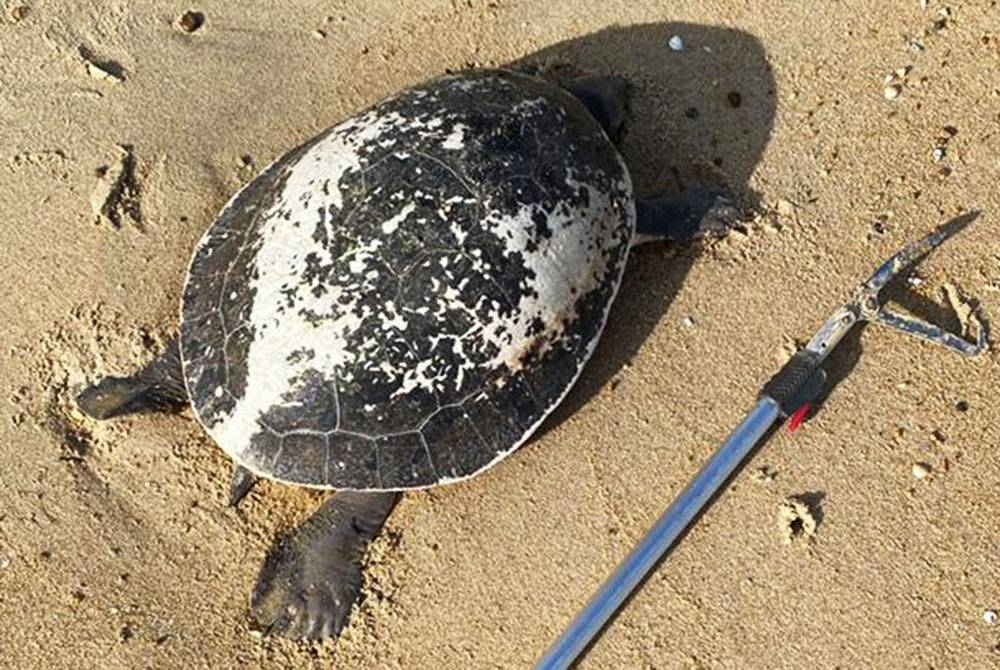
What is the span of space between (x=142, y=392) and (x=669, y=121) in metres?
1.97

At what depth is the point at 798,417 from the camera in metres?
3.36

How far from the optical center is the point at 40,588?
3.42 m

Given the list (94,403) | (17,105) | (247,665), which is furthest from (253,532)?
(17,105)

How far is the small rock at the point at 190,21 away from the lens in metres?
4.04

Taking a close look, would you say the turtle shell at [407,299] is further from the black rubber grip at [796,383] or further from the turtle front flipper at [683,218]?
the black rubber grip at [796,383]

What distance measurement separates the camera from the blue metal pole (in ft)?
10.4

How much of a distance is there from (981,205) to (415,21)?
2.07 meters

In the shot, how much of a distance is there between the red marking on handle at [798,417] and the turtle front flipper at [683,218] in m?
0.64

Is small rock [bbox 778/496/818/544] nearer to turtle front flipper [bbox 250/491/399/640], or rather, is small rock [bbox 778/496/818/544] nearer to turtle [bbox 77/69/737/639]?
turtle [bbox 77/69/737/639]

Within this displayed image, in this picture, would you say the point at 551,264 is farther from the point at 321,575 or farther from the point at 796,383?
the point at 321,575

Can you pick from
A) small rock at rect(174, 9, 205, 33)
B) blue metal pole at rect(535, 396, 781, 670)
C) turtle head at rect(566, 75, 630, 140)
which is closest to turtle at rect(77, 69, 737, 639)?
turtle head at rect(566, 75, 630, 140)

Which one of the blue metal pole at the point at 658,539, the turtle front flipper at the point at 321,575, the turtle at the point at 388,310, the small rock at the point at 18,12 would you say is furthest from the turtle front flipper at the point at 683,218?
the small rock at the point at 18,12

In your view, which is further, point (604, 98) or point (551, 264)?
point (604, 98)

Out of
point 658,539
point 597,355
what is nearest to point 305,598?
point 658,539
